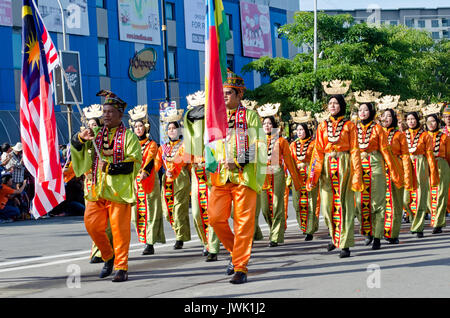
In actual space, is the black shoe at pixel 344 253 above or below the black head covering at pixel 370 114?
below

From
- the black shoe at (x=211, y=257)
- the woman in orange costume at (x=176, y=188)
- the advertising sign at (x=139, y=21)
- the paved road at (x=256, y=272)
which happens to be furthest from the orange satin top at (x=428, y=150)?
the advertising sign at (x=139, y=21)

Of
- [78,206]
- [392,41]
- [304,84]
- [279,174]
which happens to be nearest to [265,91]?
[304,84]

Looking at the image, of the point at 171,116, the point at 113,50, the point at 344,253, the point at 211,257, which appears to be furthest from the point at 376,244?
the point at 113,50

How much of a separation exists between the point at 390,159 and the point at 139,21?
1117 inches

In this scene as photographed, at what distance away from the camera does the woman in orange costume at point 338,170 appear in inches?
346

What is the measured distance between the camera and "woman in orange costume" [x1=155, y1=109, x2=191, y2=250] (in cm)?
1026

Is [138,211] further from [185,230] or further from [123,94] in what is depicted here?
[123,94]

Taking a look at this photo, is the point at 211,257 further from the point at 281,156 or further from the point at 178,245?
the point at 281,156

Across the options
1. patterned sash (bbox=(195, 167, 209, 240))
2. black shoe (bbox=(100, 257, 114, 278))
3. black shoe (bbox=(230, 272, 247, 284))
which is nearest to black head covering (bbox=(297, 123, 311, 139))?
patterned sash (bbox=(195, 167, 209, 240))

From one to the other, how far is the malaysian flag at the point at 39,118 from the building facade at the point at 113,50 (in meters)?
18.7

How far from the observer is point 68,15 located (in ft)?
106

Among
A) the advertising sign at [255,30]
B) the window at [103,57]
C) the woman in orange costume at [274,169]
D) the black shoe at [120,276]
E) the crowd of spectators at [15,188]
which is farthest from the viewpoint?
the advertising sign at [255,30]

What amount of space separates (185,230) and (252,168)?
10.9ft

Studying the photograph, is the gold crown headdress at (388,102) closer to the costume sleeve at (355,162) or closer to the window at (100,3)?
the costume sleeve at (355,162)
